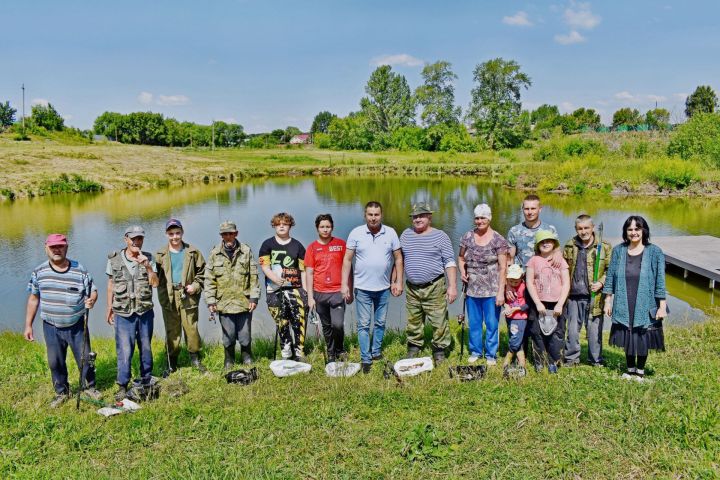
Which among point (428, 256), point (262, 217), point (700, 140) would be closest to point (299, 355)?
point (428, 256)

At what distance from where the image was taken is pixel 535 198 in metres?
5.43

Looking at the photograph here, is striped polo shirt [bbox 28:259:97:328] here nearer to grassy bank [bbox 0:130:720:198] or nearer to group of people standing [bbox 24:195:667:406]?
group of people standing [bbox 24:195:667:406]

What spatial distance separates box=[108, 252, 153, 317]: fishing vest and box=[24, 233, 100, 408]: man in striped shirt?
0.82 feet

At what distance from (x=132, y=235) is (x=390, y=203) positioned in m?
22.5

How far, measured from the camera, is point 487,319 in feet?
18.6

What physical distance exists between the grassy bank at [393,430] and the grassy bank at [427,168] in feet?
93.4

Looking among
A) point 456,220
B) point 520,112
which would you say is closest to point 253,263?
point 456,220

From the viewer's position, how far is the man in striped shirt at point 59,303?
15.9ft

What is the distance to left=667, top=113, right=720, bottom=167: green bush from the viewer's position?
1217 inches

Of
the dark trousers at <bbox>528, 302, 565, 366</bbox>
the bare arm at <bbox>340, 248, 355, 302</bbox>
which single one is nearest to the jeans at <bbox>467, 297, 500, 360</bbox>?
the dark trousers at <bbox>528, 302, 565, 366</bbox>

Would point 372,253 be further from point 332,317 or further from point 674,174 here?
point 674,174

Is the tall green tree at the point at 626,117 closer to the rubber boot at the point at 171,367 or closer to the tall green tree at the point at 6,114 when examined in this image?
the rubber boot at the point at 171,367

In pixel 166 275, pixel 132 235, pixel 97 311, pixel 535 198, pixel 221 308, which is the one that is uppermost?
pixel 535 198

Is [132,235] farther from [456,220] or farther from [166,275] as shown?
[456,220]
